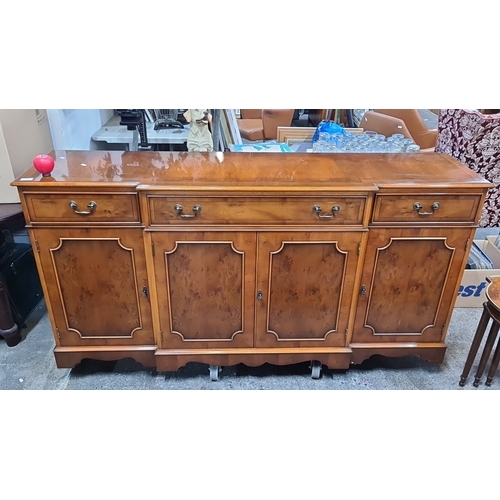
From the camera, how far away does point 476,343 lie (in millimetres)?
1688

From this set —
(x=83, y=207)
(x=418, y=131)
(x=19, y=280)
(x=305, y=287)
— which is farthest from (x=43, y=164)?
(x=418, y=131)

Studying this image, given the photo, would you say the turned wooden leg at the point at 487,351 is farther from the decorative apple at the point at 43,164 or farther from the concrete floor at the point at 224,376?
the decorative apple at the point at 43,164

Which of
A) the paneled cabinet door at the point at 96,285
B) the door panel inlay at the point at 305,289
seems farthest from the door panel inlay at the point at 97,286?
the door panel inlay at the point at 305,289

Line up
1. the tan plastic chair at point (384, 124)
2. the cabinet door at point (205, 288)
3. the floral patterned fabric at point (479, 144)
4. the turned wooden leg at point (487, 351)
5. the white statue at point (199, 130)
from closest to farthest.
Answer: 1. the cabinet door at point (205, 288)
2. the turned wooden leg at point (487, 351)
3. the white statue at point (199, 130)
4. the floral patterned fabric at point (479, 144)
5. the tan plastic chair at point (384, 124)

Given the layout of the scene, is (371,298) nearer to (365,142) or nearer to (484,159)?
(365,142)

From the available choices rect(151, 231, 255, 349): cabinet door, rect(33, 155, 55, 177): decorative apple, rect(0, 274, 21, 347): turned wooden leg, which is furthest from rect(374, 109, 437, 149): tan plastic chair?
rect(0, 274, 21, 347): turned wooden leg

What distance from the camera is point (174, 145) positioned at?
263 cm

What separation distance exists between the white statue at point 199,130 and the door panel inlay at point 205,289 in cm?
81

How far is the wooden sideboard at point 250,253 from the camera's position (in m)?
1.44

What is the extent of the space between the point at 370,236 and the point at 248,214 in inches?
18.1

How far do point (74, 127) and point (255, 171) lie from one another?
136 cm

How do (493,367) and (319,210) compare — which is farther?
(493,367)

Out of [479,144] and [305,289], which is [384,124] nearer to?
[479,144]

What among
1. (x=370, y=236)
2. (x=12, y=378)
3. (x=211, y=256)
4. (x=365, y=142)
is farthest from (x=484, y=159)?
(x=12, y=378)
